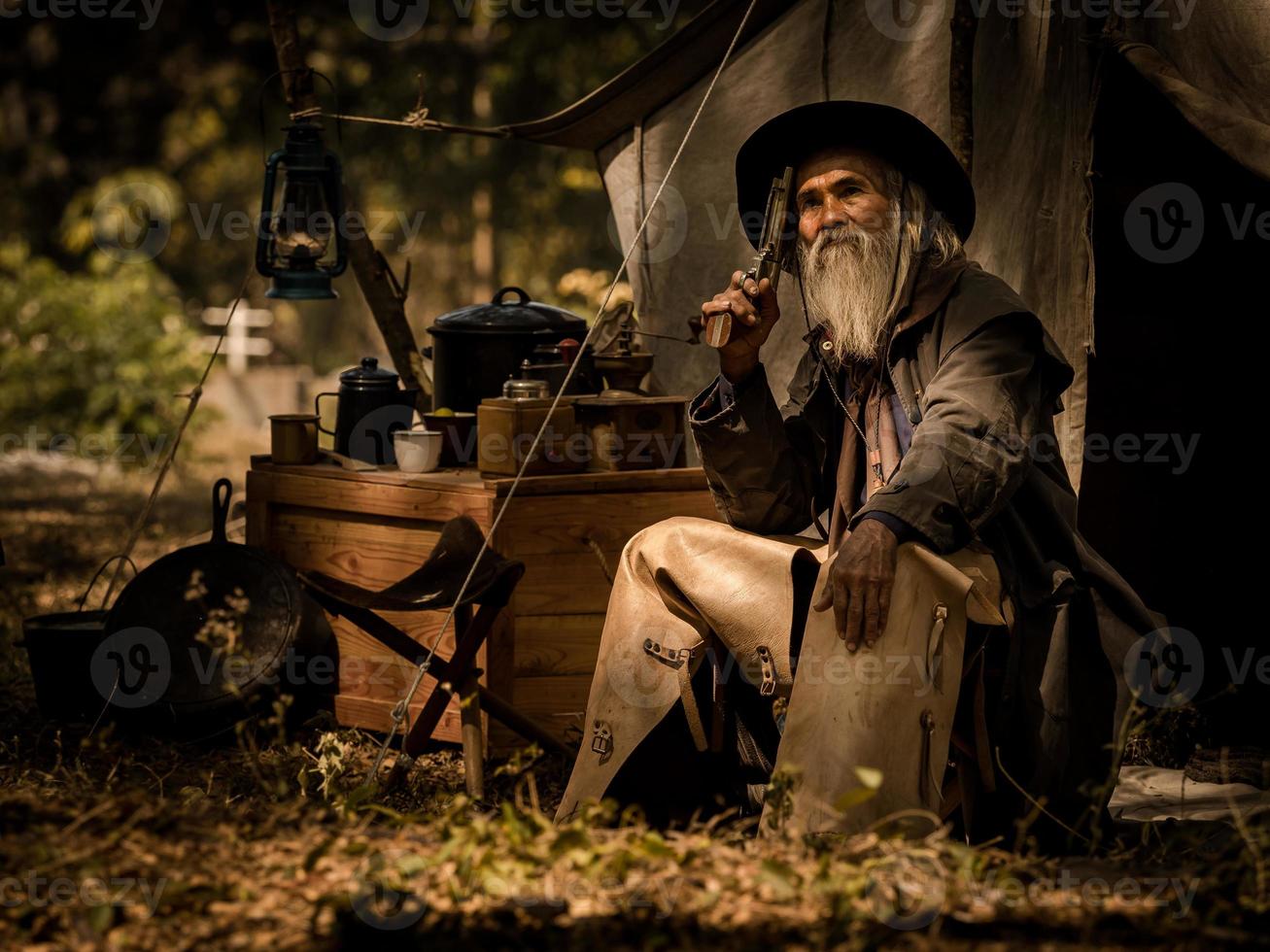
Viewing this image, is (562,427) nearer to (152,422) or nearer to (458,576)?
(458,576)

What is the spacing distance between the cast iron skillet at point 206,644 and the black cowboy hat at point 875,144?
206 centimetres

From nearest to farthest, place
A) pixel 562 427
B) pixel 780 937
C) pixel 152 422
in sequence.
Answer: pixel 780 937, pixel 562 427, pixel 152 422

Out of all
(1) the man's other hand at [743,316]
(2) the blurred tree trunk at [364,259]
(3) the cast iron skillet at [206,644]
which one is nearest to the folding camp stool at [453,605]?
(3) the cast iron skillet at [206,644]

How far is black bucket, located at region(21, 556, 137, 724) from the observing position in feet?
16.0

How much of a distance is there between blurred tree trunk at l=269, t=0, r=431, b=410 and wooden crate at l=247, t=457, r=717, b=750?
4.52 feet

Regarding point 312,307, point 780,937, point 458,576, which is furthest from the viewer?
point 312,307

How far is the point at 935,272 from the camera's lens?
3.55m

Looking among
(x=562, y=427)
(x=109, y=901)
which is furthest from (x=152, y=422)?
(x=109, y=901)

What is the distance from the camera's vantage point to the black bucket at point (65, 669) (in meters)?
4.87

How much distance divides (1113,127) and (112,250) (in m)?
24.0

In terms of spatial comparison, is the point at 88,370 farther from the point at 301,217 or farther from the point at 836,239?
the point at 836,239

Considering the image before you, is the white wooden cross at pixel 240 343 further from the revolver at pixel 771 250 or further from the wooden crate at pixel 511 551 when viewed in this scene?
the revolver at pixel 771 250

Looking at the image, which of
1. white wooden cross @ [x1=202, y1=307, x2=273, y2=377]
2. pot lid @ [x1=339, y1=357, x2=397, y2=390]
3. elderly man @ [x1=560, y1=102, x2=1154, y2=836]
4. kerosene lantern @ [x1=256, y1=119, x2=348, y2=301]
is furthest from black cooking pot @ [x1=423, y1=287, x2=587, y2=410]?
white wooden cross @ [x1=202, y1=307, x2=273, y2=377]

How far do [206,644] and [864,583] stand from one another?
2.59 m
